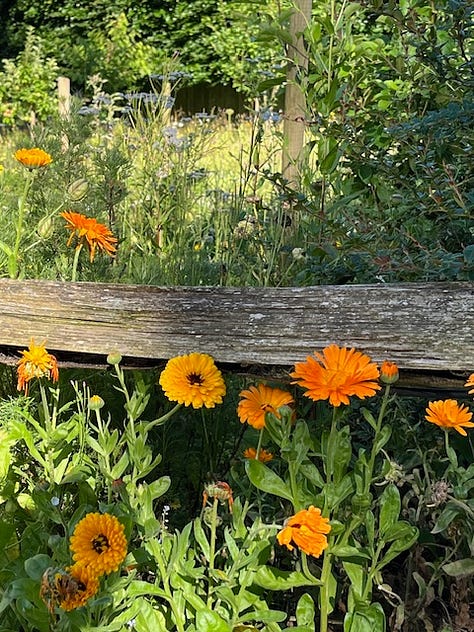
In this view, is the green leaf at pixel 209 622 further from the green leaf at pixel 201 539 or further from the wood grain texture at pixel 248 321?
the wood grain texture at pixel 248 321

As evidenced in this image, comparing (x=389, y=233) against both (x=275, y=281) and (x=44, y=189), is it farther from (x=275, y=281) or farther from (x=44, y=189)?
(x=44, y=189)

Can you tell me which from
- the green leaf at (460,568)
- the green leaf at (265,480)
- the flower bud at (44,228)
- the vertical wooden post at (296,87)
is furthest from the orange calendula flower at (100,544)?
the vertical wooden post at (296,87)

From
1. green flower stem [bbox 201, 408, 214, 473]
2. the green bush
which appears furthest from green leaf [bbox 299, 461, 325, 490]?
the green bush

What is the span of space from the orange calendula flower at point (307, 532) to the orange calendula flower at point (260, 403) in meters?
0.21

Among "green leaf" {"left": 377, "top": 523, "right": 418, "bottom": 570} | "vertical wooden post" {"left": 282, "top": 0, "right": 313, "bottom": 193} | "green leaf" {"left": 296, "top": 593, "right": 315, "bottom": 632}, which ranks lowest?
"green leaf" {"left": 296, "top": 593, "right": 315, "bottom": 632}

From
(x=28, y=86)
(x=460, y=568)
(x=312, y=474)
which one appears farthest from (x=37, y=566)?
(x=28, y=86)

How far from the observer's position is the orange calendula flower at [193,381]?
4.91 ft

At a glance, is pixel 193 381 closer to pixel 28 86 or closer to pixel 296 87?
pixel 296 87

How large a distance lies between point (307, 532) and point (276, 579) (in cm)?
19

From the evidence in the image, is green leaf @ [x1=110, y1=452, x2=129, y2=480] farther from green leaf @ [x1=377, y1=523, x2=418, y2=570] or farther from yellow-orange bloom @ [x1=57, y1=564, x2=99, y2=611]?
green leaf @ [x1=377, y1=523, x2=418, y2=570]

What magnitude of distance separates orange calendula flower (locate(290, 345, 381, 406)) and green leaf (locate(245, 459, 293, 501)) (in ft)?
0.63

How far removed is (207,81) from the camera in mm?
17922

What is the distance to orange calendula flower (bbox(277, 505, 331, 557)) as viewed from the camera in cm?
129

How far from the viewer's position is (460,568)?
139 cm
